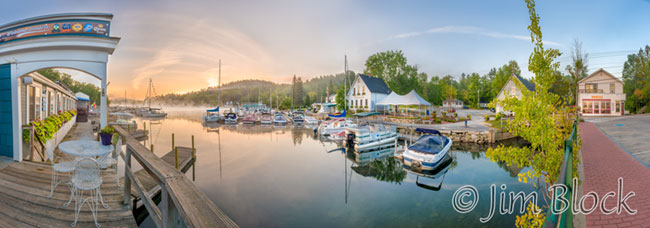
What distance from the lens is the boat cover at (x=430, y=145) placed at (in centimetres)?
1304

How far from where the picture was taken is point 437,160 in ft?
41.3

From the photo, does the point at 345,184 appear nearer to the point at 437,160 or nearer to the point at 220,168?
the point at 437,160

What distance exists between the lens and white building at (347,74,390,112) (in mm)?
42000

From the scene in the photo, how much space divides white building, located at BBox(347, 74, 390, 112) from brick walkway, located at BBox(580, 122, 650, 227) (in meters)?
32.4

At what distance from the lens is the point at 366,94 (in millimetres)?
42625

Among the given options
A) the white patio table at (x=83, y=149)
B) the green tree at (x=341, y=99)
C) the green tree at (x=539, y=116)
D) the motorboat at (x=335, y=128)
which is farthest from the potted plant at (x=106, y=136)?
the green tree at (x=341, y=99)

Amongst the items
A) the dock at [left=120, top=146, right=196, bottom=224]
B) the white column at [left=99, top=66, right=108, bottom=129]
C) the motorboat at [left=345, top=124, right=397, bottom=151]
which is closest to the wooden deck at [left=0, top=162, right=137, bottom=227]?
the dock at [left=120, top=146, right=196, bottom=224]

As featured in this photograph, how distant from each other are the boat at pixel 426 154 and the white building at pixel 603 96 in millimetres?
30246

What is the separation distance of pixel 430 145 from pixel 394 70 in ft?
144

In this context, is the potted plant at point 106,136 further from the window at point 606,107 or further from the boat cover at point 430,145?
the window at point 606,107

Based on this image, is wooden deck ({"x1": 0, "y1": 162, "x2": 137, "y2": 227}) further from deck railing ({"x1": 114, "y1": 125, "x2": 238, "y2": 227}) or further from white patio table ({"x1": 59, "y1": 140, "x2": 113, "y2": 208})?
deck railing ({"x1": 114, "y1": 125, "x2": 238, "y2": 227})

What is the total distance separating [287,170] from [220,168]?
3.73 m

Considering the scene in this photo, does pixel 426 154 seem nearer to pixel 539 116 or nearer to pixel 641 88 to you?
pixel 539 116

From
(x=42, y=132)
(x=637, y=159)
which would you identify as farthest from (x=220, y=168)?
Answer: (x=637, y=159)
